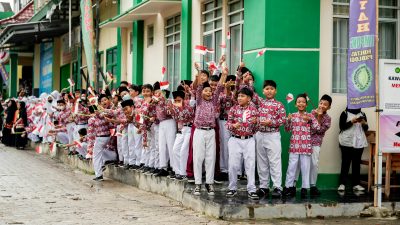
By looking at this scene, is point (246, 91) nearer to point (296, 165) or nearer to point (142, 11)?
point (296, 165)

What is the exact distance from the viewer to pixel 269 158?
34.3 ft

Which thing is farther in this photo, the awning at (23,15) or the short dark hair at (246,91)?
the awning at (23,15)

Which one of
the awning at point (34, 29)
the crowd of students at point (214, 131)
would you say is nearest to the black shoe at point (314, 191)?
the crowd of students at point (214, 131)

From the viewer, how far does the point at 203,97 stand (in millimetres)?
10719

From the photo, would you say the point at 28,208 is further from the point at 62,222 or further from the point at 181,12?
the point at 181,12

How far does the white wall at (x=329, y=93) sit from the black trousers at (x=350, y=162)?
208mm

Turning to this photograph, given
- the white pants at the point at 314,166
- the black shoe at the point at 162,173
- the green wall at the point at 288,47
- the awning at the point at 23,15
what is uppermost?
the awning at the point at 23,15

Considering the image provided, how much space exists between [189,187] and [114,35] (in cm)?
1243

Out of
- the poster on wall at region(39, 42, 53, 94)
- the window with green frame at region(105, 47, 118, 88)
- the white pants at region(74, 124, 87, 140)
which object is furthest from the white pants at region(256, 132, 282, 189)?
the poster on wall at region(39, 42, 53, 94)

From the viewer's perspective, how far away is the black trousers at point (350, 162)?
11.4 metres

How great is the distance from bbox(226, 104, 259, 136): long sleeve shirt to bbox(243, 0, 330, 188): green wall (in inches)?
49.8

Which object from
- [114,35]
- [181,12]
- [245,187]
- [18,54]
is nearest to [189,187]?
[245,187]

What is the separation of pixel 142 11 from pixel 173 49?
1.33 meters

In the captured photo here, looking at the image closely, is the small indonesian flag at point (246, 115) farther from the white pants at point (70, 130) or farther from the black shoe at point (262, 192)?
the white pants at point (70, 130)
